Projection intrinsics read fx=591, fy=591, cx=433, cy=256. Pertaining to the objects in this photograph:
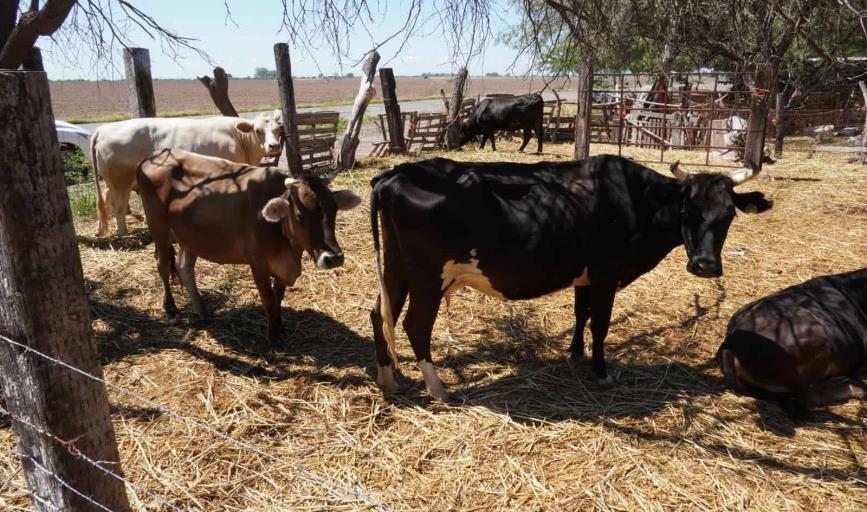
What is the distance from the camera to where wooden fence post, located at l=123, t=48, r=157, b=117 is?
8656mm

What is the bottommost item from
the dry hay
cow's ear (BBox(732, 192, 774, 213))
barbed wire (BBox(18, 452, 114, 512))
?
the dry hay

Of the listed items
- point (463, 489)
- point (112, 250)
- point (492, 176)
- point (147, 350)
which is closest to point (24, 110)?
point (463, 489)

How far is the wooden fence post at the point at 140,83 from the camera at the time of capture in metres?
8.66

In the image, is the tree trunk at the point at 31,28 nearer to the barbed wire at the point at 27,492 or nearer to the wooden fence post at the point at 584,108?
the barbed wire at the point at 27,492

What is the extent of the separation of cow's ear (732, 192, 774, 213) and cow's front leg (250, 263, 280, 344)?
3745 mm

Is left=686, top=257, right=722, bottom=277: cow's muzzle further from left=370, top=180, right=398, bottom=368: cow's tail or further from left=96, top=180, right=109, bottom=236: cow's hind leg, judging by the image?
left=96, top=180, right=109, bottom=236: cow's hind leg

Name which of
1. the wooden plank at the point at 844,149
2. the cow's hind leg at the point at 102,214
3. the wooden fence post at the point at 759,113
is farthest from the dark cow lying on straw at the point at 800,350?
the wooden plank at the point at 844,149

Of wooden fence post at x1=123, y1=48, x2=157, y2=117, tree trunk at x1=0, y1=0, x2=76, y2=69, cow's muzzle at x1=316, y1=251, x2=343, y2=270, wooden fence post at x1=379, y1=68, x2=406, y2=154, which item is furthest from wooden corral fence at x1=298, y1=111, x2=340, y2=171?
tree trunk at x1=0, y1=0, x2=76, y2=69

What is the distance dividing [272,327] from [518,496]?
2.64m

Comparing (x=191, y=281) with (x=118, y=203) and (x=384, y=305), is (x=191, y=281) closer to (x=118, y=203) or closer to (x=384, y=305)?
(x=384, y=305)

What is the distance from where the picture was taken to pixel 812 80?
19.2 m

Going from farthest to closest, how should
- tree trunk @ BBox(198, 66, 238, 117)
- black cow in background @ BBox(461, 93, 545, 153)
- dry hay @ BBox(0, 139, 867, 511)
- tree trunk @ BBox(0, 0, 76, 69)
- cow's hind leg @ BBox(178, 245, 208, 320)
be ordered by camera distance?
black cow in background @ BBox(461, 93, 545, 153), tree trunk @ BBox(198, 66, 238, 117), cow's hind leg @ BBox(178, 245, 208, 320), dry hay @ BBox(0, 139, 867, 511), tree trunk @ BBox(0, 0, 76, 69)

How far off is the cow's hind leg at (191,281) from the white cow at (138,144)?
2.55 m

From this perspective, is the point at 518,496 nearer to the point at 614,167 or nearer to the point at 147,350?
the point at 614,167
